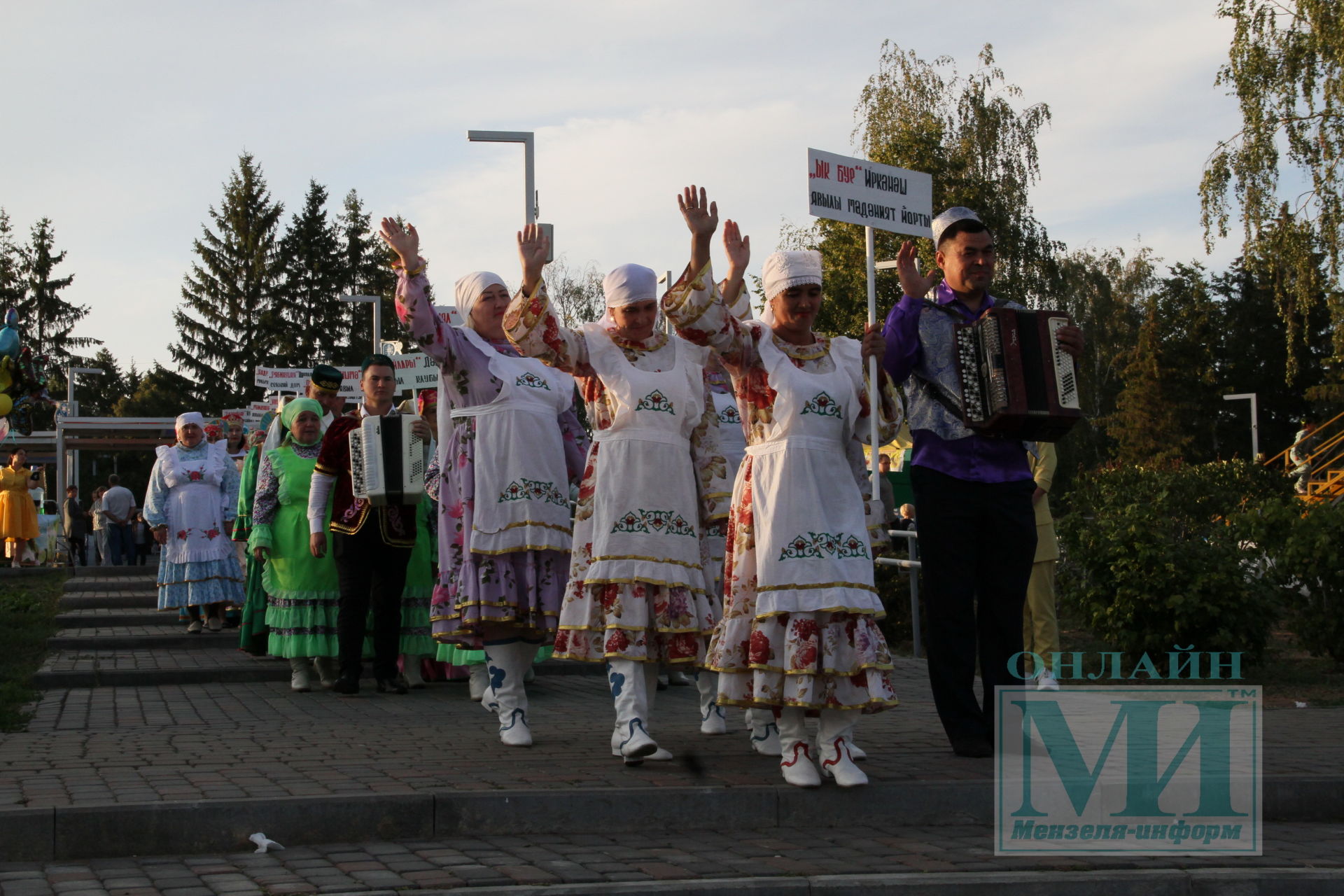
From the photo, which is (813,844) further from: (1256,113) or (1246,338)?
(1246,338)

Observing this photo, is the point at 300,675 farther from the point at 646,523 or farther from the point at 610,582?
the point at 646,523

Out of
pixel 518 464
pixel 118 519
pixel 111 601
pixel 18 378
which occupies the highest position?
pixel 18 378

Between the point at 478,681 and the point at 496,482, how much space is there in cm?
247

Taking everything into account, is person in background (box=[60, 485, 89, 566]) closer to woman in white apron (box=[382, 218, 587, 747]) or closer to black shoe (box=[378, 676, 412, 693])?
black shoe (box=[378, 676, 412, 693])

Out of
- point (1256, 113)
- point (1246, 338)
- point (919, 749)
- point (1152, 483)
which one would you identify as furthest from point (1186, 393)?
point (919, 749)

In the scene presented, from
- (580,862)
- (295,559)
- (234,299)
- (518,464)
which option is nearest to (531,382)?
(518,464)

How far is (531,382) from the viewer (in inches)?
296

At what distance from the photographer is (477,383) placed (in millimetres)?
7422

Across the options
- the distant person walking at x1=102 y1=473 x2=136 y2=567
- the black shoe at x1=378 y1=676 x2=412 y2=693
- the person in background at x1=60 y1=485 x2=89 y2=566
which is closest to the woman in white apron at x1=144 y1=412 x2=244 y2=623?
the black shoe at x1=378 y1=676 x2=412 y2=693

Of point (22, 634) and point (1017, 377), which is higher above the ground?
point (1017, 377)

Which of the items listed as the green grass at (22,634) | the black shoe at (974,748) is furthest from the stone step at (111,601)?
the black shoe at (974,748)

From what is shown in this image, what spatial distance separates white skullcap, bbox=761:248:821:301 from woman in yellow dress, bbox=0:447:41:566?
22.3 metres

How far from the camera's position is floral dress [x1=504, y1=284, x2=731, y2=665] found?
6.34 m

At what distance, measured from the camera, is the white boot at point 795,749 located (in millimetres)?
5777
